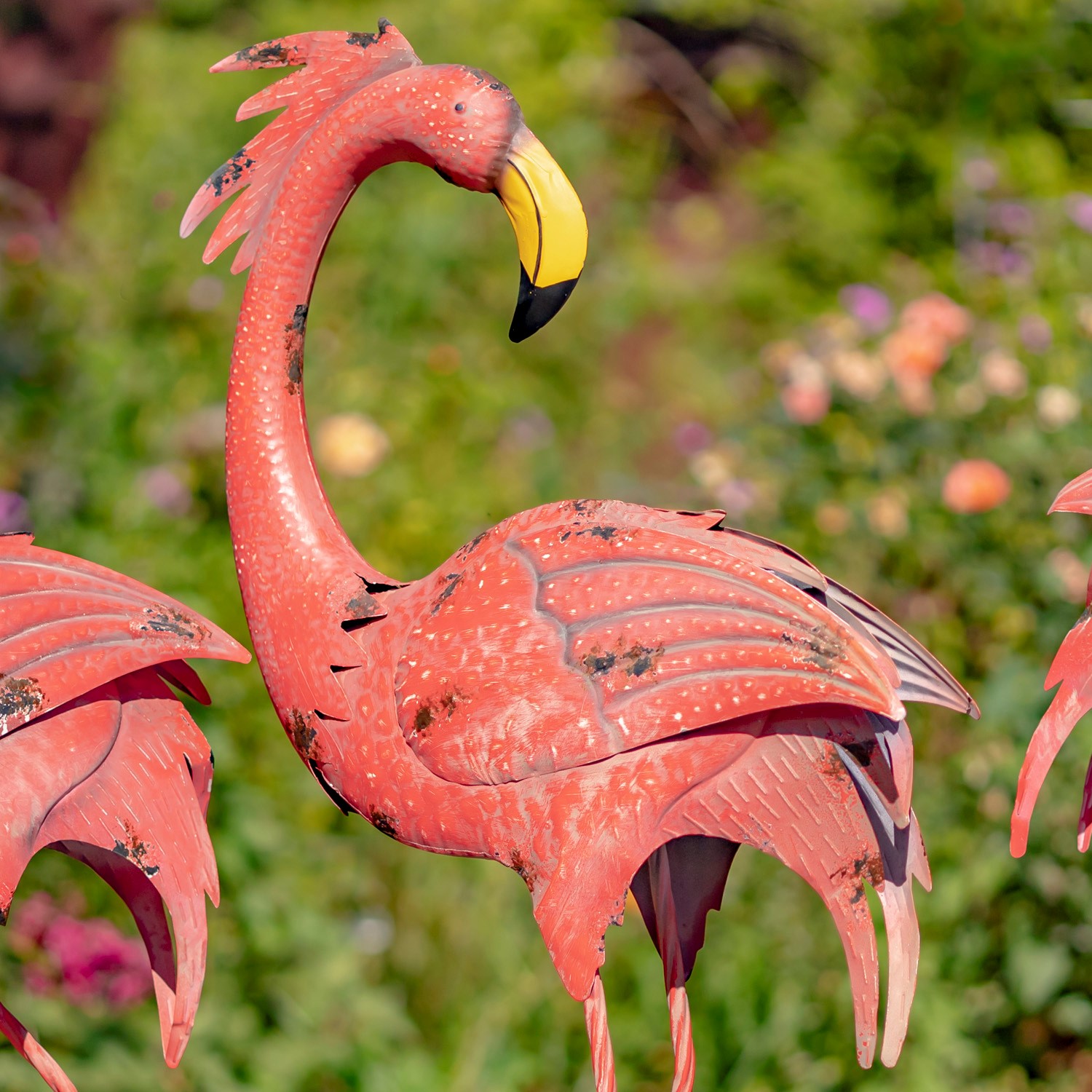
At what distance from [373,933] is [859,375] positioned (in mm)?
1202

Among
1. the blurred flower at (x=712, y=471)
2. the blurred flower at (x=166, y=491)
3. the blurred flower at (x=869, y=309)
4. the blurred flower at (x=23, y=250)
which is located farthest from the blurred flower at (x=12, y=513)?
the blurred flower at (x=869, y=309)

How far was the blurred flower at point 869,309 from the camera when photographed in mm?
2260

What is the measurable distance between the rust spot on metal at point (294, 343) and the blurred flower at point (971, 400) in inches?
60.1

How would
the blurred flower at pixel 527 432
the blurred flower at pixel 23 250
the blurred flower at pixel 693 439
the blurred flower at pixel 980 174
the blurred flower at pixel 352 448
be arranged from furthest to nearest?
1. the blurred flower at pixel 980 174
2. the blurred flower at pixel 527 432
3. the blurred flower at pixel 23 250
4. the blurred flower at pixel 693 439
5. the blurred flower at pixel 352 448

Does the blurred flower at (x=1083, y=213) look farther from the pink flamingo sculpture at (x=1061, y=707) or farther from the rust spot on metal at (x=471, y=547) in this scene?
the rust spot on metal at (x=471, y=547)

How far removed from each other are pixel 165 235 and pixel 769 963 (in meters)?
2.04

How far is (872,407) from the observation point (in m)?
2.13

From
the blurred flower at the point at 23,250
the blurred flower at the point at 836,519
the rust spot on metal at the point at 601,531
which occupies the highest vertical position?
the rust spot on metal at the point at 601,531

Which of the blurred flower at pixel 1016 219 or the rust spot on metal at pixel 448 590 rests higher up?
the rust spot on metal at pixel 448 590

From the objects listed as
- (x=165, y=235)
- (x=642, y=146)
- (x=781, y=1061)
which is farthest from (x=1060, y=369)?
(x=642, y=146)

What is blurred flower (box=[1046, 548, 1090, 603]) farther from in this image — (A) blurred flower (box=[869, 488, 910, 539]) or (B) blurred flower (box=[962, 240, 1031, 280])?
(B) blurred flower (box=[962, 240, 1031, 280])

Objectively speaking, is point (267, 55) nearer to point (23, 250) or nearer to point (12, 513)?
point (12, 513)

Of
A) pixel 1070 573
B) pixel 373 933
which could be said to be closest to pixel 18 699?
pixel 373 933

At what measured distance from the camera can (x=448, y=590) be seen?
2.54 ft
